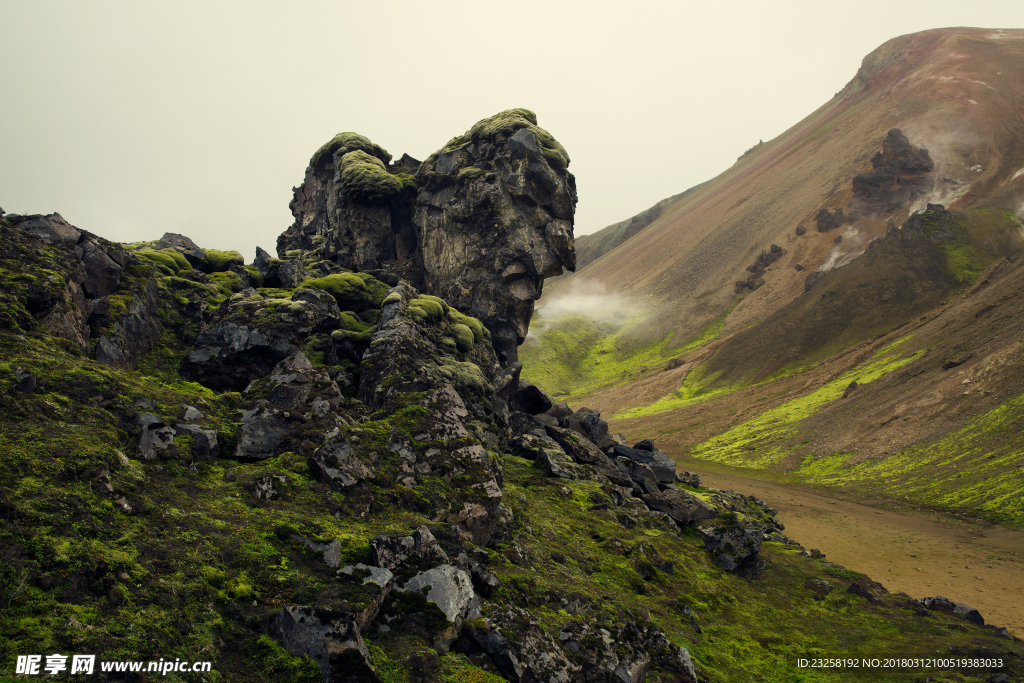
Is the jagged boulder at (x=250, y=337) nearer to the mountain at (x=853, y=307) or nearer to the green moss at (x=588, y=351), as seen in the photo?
the mountain at (x=853, y=307)

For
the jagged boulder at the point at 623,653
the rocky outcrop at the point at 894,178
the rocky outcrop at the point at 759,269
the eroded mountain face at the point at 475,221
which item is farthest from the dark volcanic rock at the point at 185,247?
the rocky outcrop at the point at 894,178

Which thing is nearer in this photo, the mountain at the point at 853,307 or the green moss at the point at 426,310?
the green moss at the point at 426,310

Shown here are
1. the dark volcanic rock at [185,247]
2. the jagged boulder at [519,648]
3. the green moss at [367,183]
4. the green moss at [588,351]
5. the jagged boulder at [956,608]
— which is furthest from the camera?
the green moss at [588,351]

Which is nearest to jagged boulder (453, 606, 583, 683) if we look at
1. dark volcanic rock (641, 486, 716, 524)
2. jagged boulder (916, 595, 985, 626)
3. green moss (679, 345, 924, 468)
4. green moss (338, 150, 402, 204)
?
dark volcanic rock (641, 486, 716, 524)

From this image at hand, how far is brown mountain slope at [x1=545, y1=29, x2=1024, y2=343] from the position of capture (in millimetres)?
117000

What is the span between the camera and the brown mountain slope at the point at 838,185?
4606 inches

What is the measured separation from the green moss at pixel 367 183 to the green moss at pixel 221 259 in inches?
458

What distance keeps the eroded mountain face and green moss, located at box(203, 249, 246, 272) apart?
28.8 ft

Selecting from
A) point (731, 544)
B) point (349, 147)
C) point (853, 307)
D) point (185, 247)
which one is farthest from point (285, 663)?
point (853, 307)

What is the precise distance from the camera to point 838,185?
13775 cm

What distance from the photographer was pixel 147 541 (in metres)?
10.5

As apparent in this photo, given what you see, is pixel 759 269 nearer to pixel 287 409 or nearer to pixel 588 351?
pixel 588 351

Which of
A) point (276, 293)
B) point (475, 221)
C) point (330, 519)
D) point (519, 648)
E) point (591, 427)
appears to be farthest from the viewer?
point (475, 221)

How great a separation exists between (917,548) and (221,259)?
47.8 m
